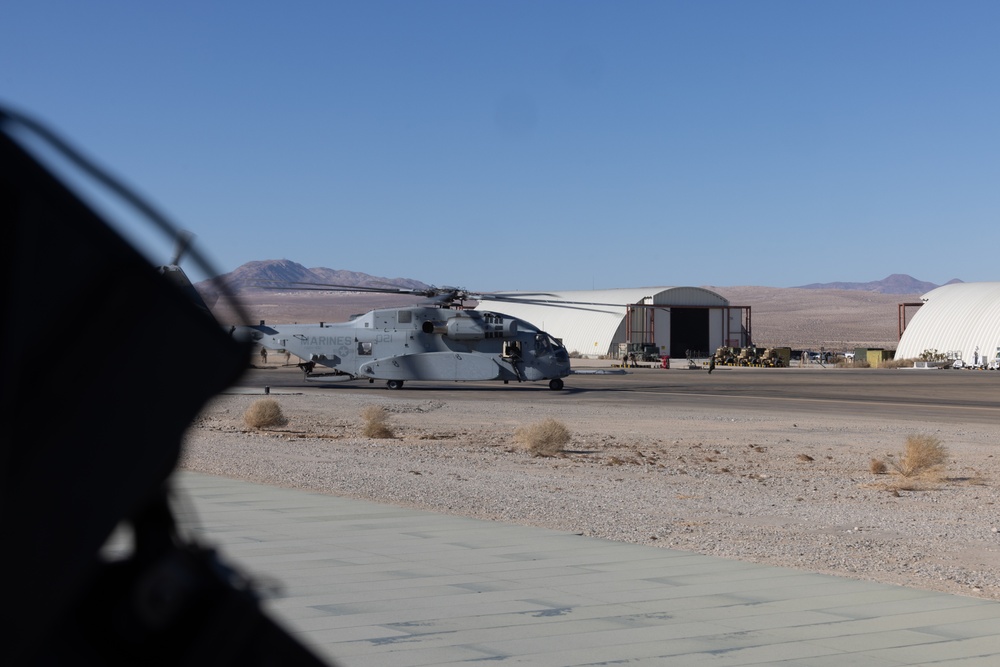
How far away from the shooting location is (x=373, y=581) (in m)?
8.46

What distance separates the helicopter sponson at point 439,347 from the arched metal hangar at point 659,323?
41.8 metres

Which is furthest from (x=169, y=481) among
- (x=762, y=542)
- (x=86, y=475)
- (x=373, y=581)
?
(x=762, y=542)

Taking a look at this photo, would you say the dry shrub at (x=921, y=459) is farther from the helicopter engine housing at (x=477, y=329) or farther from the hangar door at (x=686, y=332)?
the hangar door at (x=686, y=332)

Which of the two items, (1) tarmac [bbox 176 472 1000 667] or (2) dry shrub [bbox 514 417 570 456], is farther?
(2) dry shrub [bbox 514 417 570 456]

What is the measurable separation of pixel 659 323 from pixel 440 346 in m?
47.7

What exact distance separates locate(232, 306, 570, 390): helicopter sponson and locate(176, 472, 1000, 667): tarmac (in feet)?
104

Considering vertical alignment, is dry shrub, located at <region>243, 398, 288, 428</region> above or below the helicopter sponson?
below

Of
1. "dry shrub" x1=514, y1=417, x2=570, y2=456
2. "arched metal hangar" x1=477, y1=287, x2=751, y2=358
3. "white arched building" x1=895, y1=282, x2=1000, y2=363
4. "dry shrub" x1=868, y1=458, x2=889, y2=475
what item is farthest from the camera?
"arched metal hangar" x1=477, y1=287, x2=751, y2=358

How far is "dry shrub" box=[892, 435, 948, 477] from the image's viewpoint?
17.5 metres

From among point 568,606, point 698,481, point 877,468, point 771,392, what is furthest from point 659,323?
point 568,606

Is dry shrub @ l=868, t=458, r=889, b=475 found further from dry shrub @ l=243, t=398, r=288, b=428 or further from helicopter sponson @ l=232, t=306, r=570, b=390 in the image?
helicopter sponson @ l=232, t=306, r=570, b=390

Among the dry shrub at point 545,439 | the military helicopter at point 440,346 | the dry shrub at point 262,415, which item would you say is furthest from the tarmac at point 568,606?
the military helicopter at point 440,346

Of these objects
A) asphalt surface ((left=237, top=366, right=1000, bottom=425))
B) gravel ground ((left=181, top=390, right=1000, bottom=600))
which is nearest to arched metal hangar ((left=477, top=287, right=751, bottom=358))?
asphalt surface ((left=237, top=366, right=1000, bottom=425))

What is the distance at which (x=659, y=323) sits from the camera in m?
88.6
